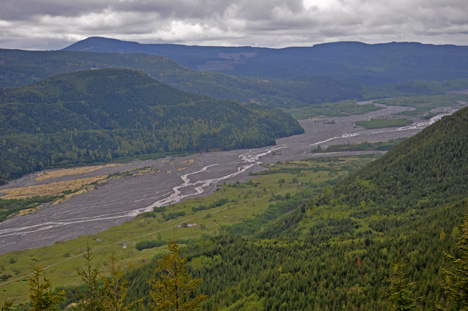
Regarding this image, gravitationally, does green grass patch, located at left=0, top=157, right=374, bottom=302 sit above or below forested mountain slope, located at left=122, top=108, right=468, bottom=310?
below

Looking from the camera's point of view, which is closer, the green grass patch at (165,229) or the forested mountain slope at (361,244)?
the forested mountain slope at (361,244)

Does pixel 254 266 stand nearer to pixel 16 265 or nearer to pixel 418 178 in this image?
pixel 418 178

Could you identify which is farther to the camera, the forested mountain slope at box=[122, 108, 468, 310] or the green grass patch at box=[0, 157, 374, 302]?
the green grass patch at box=[0, 157, 374, 302]

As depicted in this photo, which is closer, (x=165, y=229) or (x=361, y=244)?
(x=361, y=244)

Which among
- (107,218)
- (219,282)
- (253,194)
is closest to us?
(219,282)

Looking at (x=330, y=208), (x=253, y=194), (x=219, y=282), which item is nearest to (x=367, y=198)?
(x=330, y=208)

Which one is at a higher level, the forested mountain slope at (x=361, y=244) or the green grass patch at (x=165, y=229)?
the forested mountain slope at (x=361, y=244)

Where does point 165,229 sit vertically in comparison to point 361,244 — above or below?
below

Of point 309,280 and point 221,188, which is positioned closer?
point 309,280
